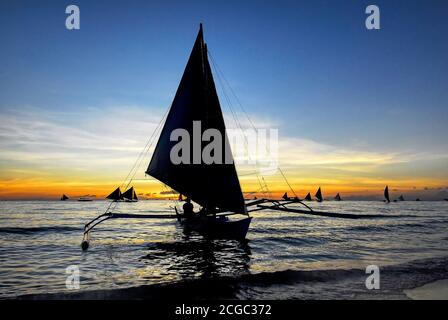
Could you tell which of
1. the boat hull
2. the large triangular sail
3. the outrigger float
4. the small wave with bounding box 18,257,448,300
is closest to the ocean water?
the small wave with bounding box 18,257,448,300

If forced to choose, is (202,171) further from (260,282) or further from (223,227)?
(260,282)

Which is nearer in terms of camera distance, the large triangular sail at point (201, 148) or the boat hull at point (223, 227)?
the boat hull at point (223, 227)

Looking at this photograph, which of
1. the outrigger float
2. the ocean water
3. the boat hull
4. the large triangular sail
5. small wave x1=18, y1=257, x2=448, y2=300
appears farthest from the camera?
the large triangular sail

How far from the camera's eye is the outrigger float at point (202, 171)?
883 inches

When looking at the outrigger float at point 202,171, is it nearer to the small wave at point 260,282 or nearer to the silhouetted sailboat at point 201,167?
the silhouetted sailboat at point 201,167

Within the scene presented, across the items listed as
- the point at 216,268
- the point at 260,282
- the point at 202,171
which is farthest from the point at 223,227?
the point at 260,282

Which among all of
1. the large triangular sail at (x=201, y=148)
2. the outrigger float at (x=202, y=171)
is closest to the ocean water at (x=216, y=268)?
the outrigger float at (x=202, y=171)

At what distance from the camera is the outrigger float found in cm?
2244

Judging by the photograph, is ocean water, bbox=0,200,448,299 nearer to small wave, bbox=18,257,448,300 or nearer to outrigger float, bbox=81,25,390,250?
small wave, bbox=18,257,448,300

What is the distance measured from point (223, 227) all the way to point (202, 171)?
4577 millimetres

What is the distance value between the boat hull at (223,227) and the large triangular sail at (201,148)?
96 centimetres

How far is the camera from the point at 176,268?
56.2 ft

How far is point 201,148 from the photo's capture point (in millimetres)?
23938
